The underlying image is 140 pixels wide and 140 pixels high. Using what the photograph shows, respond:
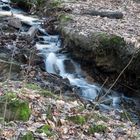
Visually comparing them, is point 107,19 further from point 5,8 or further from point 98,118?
point 98,118

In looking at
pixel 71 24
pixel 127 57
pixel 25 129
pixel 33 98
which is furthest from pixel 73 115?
pixel 71 24

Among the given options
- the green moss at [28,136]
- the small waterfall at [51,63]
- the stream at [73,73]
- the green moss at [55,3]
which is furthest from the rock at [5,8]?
the green moss at [28,136]

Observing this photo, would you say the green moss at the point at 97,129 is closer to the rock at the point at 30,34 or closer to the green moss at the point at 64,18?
the rock at the point at 30,34

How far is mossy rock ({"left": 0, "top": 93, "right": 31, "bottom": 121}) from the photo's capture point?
606 cm

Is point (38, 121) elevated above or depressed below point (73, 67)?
above

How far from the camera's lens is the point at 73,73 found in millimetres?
10875

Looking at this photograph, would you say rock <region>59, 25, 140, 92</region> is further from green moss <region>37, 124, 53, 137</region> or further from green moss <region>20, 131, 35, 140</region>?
green moss <region>20, 131, 35, 140</region>

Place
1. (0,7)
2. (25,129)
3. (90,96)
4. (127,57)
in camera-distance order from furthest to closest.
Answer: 1. (0,7)
2. (127,57)
3. (90,96)
4. (25,129)

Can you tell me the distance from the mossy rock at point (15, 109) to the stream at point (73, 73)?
266 cm

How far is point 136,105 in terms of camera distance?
9.94 meters

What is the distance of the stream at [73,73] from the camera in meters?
9.66

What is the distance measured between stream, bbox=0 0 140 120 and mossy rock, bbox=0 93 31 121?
266 cm

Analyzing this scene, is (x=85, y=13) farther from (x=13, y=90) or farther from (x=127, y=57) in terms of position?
(x=13, y=90)

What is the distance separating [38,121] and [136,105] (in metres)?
4.25
